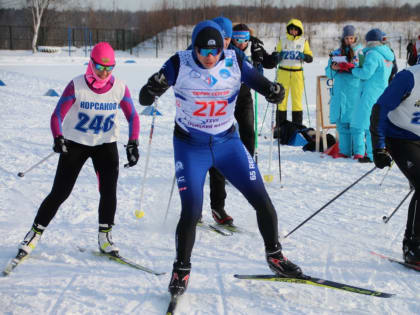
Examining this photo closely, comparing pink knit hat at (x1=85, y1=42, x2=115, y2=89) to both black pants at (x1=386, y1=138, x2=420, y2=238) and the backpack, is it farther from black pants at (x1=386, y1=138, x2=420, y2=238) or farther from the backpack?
the backpack

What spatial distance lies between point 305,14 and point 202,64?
164 feet

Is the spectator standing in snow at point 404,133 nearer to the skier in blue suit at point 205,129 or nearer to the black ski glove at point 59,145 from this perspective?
the skier in blue suit at point 205,129

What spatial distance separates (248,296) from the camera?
3.36m

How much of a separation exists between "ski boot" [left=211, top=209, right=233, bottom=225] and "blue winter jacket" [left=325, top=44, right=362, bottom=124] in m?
3.68

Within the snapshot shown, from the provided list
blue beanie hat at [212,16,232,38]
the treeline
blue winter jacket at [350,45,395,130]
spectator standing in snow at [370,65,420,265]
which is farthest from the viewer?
the treeline

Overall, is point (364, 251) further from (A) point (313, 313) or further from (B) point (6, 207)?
(B) point (6, 207)

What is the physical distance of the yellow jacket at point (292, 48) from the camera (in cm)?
905

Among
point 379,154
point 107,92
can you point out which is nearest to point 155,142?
point 107,92

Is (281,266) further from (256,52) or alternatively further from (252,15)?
(252,15)

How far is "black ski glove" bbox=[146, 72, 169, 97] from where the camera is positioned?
3.27 meters

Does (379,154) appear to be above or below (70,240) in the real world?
above

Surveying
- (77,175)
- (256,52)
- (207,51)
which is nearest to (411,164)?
(207,51)

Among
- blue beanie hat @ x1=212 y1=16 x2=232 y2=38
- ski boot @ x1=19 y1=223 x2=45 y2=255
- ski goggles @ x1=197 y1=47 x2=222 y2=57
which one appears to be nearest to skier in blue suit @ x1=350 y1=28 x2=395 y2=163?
blue beanie hat @ x1=212 y1=16 x2=232 y2=38

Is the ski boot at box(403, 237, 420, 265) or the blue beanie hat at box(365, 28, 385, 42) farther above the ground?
the blue beanie hat at box(365, 28, 385, 42)
